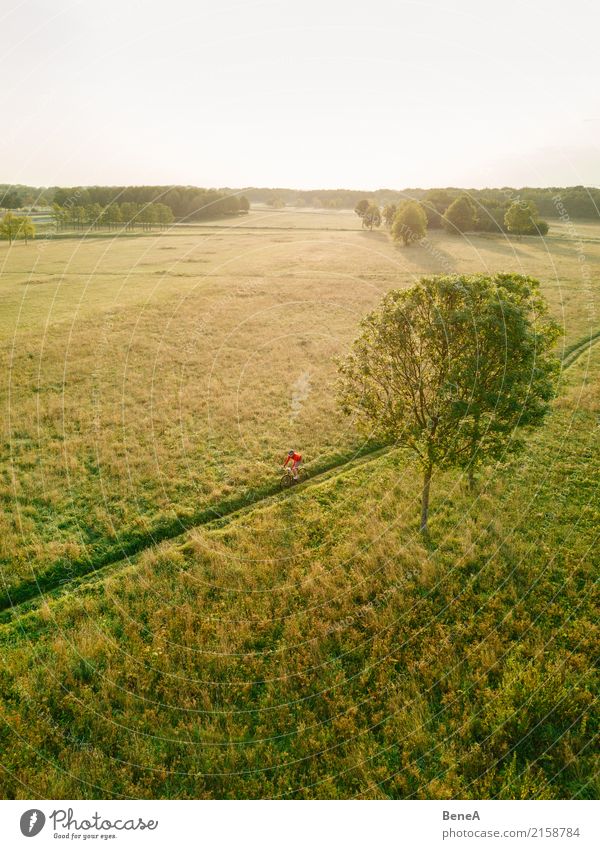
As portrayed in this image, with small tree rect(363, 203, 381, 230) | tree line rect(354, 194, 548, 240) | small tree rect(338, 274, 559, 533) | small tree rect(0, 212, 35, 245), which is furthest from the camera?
small tree rect(363, 203, 381, 230)

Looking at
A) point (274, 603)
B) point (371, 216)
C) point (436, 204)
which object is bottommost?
point (274, 603)

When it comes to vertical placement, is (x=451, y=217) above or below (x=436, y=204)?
below

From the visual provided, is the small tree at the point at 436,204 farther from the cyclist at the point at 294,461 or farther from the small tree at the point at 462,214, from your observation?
the cyclist at the point at 294,461

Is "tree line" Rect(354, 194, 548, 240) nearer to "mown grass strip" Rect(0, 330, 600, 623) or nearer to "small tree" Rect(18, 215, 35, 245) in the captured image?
"mown grass strip" Rect(0, 330, 600, 623)

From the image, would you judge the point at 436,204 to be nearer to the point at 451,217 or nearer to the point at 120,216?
the point at 451,217

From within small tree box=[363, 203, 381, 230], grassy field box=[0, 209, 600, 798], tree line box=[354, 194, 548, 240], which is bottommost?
grassy field box=[0, 209, 600, 798]

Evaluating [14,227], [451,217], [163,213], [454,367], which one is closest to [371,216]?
[451,217]

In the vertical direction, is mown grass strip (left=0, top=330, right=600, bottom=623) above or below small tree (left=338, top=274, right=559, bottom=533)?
below

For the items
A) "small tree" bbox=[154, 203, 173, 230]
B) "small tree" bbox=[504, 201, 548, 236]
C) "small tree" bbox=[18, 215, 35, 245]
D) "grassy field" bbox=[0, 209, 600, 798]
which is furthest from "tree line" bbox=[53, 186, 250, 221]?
"grassy field" bbox=[0, 209, 600, 798]
